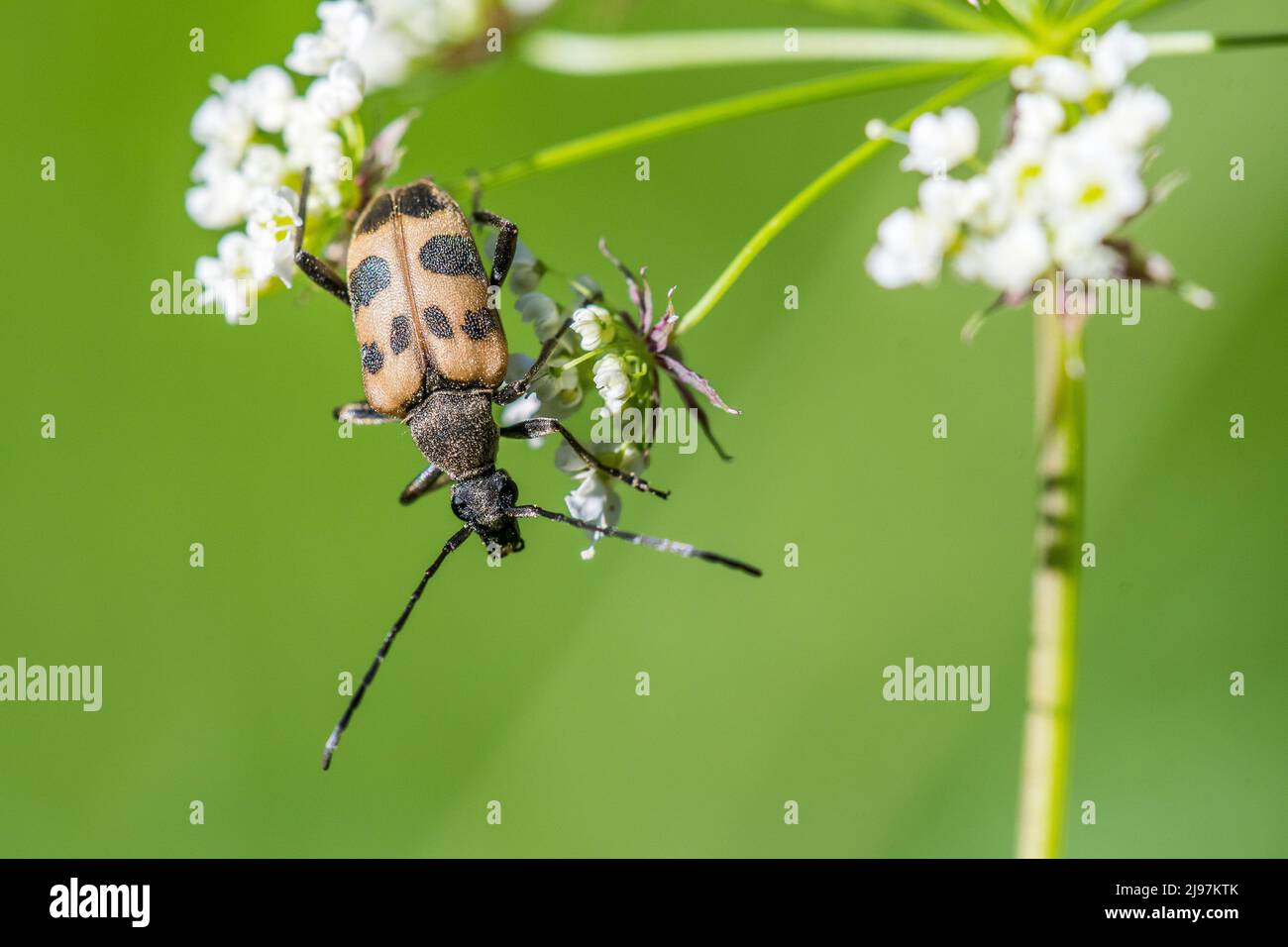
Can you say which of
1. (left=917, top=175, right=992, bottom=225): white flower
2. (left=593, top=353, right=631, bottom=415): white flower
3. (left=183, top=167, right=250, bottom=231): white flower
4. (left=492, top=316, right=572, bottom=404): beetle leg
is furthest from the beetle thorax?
(left=917, top=175, right=992, bottom=225): white flower

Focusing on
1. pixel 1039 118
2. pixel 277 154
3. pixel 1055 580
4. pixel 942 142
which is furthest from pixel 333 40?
pixel 1055 580

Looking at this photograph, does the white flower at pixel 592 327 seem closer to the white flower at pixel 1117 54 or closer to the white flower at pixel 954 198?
the white flower at pixel 954 198

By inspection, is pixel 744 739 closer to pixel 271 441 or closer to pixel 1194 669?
pixel 1194 669

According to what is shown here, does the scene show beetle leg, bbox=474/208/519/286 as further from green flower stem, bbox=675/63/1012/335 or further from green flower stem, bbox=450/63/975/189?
green flower stem, bbox=675/63/1012/335

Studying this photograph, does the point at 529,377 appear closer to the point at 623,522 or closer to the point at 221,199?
the point at 221,199

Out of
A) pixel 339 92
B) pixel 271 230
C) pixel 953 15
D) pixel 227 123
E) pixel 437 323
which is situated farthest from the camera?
pixel 437 323

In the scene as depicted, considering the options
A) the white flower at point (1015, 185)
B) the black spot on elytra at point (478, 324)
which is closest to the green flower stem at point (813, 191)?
the white flower at point (1015, 185)
